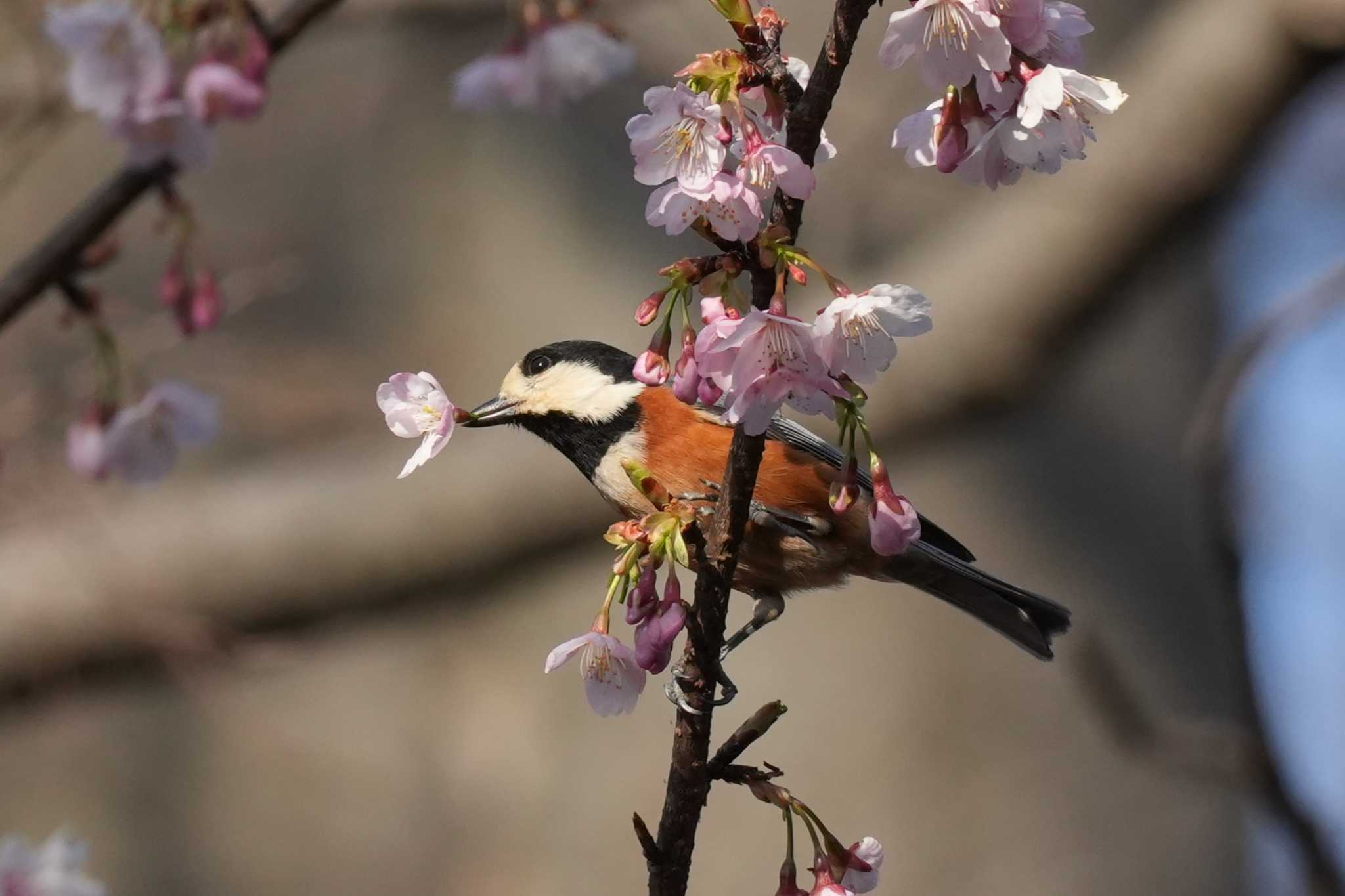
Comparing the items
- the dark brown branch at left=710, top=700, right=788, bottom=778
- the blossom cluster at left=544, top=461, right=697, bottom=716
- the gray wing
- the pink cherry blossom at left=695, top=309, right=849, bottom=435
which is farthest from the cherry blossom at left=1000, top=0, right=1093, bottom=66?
the gray wing

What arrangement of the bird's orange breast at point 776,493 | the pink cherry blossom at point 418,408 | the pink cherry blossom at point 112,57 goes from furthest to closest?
1. the bird's orange breast at point 776,493
2. the pink cherry blossom at point 112,57
3. the pink cherry blossom at point 418,408

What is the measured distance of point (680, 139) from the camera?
1.24 m

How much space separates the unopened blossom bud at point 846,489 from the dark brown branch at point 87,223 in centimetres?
114

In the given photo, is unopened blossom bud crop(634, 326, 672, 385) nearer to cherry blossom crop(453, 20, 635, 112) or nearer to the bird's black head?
the bird's black head

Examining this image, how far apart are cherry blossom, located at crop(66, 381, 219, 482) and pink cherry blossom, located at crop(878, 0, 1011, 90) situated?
1.60 metres

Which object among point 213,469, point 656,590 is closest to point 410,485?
point 213,469

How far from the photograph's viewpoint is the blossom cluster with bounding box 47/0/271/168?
2.08m

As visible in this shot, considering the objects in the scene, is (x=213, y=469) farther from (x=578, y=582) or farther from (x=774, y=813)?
(x=774, y=813)

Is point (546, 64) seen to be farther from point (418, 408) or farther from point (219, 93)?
point (418, 408)

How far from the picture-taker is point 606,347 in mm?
2607

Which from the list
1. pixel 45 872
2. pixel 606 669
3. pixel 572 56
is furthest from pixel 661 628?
pixel 572 56

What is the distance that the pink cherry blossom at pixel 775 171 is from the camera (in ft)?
3.74

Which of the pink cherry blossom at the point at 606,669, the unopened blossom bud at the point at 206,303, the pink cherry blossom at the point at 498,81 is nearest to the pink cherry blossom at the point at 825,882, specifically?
the pink cherry blossom at the point at 606,669

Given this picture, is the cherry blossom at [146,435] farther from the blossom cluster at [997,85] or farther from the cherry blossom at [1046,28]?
the cherry blossom at [1046,28]
